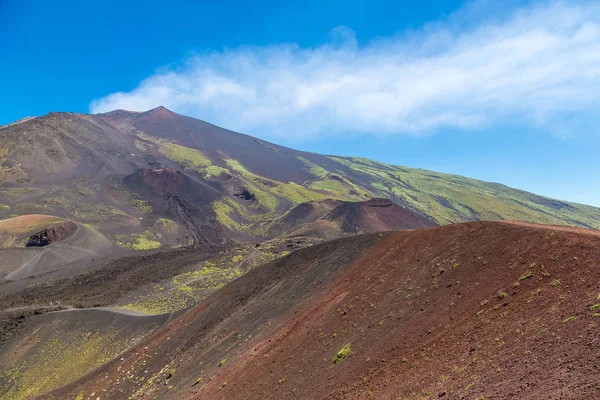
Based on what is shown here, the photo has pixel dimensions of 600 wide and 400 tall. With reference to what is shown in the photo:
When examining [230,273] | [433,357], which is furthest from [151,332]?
[433,357]

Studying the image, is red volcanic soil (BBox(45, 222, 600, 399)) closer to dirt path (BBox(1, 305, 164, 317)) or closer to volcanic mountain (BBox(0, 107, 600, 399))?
volcanic mountain (BBox(0, 107, 600, 399))

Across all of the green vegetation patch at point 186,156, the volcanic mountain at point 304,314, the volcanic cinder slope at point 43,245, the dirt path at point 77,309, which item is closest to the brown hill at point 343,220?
the volcanic mountain at point 304,314

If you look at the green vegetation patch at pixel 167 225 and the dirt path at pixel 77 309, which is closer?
the dirt path at pixel 77 309

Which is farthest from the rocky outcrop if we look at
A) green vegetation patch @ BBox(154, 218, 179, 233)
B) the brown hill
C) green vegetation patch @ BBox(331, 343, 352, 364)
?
green vegetation patch @ BBox(331, 343, 352, 364)

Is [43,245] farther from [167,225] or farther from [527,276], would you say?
[527,276]

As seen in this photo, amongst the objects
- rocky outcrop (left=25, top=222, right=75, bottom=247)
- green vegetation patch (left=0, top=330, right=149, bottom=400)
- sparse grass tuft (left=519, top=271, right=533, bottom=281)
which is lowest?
green vegetation patch (left=0, top=330, right=149, bottom=400)

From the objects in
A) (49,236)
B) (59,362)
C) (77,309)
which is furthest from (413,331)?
(49,236)

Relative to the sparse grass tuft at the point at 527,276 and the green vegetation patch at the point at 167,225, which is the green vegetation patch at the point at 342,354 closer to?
the sparse grass tuft at the point at 527,276
